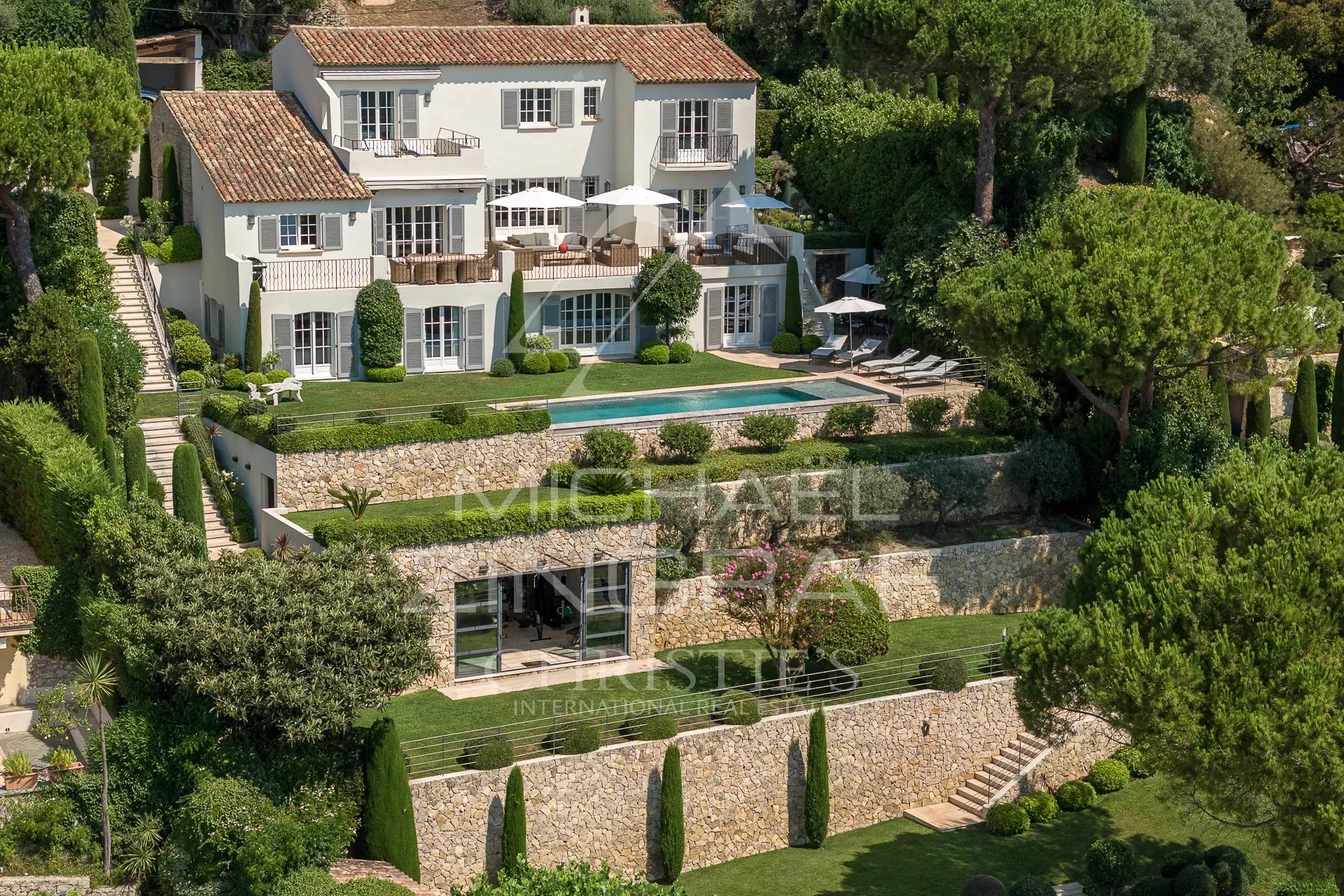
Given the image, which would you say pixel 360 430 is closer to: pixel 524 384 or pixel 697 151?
pixel 524 384

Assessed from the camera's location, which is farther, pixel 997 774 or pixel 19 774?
pixel 997 774

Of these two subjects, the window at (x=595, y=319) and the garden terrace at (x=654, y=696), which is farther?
the window at (x=595, y=319)

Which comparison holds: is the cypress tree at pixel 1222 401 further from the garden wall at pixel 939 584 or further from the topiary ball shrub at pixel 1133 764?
the topiary ball shrub at pixel 1133 764

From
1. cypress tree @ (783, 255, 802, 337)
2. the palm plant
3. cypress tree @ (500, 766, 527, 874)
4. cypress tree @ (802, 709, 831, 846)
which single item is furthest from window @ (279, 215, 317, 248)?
cypress tree @ (802, 709, 831, 846)

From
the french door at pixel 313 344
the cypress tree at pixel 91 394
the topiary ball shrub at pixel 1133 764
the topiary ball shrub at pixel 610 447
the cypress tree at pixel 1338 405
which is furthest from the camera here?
the cypress tree at pixel 1338 405

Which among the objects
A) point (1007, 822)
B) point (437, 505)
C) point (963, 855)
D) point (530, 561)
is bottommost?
point (963, 855)

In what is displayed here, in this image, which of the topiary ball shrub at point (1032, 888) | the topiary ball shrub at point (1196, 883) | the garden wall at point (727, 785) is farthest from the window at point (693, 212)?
the topiary ball shrub at point (1196, 883)

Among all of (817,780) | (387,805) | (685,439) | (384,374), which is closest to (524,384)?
(384,374)
